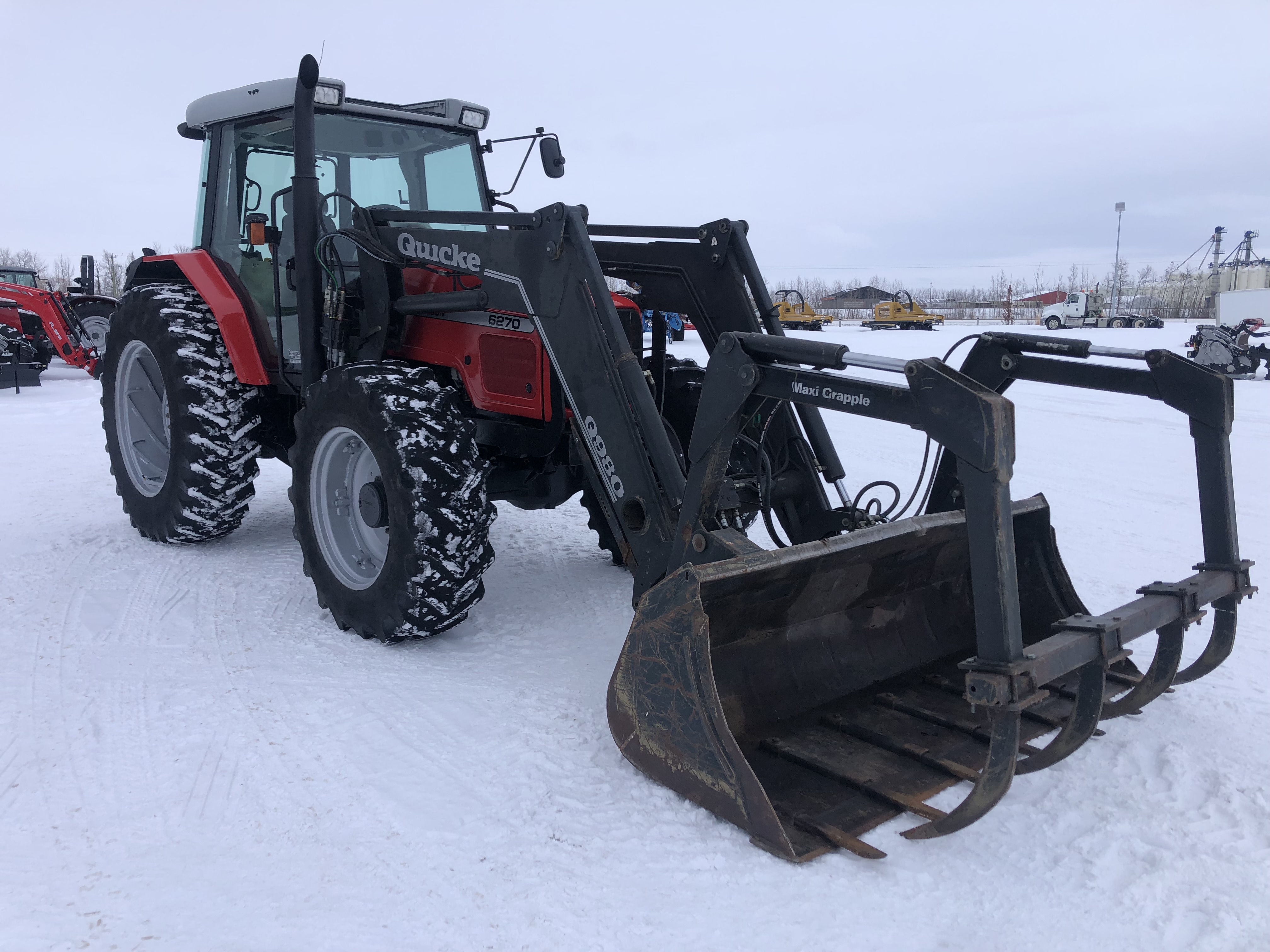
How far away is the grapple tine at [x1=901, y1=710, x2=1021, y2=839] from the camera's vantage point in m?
2.30

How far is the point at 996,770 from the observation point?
7.63 feet

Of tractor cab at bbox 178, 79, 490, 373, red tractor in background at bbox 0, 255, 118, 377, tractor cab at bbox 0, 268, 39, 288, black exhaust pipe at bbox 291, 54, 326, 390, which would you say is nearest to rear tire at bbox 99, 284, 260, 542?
tractor cab at bbox 178, 79, 490, 373

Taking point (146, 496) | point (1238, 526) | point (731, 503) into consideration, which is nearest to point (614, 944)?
point (731, 503)

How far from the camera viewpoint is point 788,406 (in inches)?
159

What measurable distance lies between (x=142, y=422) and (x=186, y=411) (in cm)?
117

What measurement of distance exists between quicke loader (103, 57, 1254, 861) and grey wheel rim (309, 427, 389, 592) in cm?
1

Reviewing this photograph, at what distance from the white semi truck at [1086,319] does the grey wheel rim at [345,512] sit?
115 ft

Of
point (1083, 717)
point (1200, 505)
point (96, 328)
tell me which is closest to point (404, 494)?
point (1083, 717)

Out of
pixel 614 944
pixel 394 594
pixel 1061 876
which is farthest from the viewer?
pixel 394 594

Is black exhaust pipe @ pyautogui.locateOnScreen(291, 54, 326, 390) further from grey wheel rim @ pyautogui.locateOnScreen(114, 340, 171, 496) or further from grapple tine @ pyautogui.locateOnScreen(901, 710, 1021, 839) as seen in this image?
grapple tine @ pyautogui.locateOnScreen(901, 710, 1021, 839)

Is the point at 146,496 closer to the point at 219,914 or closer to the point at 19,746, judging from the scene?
the point at 19,746

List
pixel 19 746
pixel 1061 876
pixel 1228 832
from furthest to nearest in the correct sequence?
pixel 19 746
pixel 1228 832
pixel 1061 876

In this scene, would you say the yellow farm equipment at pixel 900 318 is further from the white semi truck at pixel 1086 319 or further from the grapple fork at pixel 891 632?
the grapple fork at pixel 891 632

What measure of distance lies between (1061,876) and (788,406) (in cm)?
215
